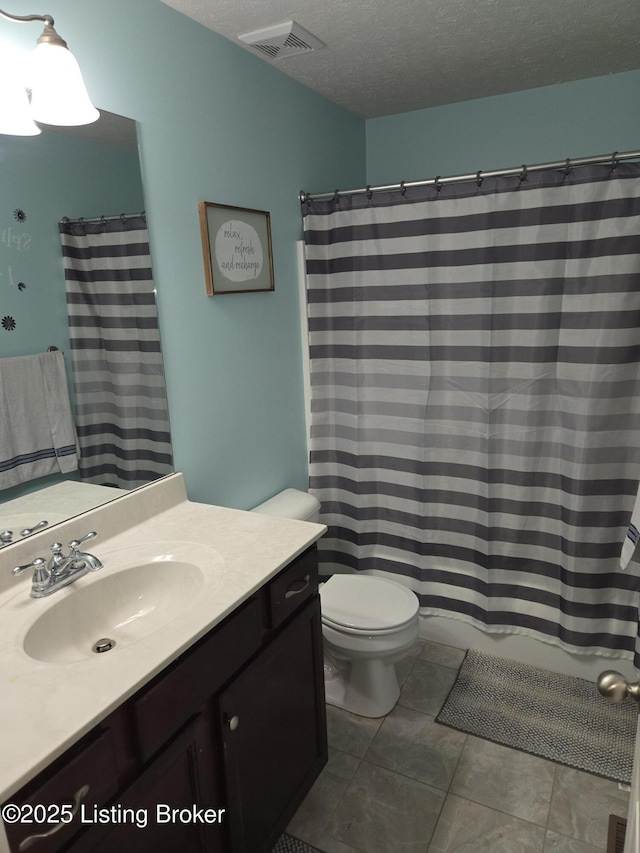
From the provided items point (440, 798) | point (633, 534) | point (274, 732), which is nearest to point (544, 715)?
point (440, 798)

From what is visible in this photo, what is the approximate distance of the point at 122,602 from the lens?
4.60 ft

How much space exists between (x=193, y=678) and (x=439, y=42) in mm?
2200

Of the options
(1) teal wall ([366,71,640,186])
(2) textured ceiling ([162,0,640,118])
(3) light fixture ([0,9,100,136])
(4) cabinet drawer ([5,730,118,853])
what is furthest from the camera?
(1) teal wall ([366,71,640,186])

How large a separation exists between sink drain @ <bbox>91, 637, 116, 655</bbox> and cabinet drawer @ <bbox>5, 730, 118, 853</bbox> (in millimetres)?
327

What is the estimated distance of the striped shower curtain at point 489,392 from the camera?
6.41 feet

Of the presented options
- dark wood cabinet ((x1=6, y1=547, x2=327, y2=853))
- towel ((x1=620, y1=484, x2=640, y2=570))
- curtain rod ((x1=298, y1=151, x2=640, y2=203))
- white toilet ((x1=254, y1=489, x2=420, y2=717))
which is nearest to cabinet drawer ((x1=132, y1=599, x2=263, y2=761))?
dark wood cabinet ((x1=6, y1=547, x2=327, y2=853))

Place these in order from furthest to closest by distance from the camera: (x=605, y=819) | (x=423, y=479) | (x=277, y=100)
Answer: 1. (x=423, y=479)
2. (x=277, y=100)
3. (x=605, y=819)

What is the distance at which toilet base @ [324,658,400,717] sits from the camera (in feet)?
6.75

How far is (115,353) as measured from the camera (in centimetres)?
163

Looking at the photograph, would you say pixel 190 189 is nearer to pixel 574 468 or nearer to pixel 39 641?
pixel 39 641

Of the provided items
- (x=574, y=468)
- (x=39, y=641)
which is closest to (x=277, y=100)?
(x=574, y=468)

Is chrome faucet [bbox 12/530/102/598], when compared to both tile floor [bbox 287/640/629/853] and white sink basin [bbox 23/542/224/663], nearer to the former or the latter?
white sink basin [bbox 23/542/224/663]

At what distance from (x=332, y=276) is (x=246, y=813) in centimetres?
190

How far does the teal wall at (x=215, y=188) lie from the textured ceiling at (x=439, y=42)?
0.44 ft
